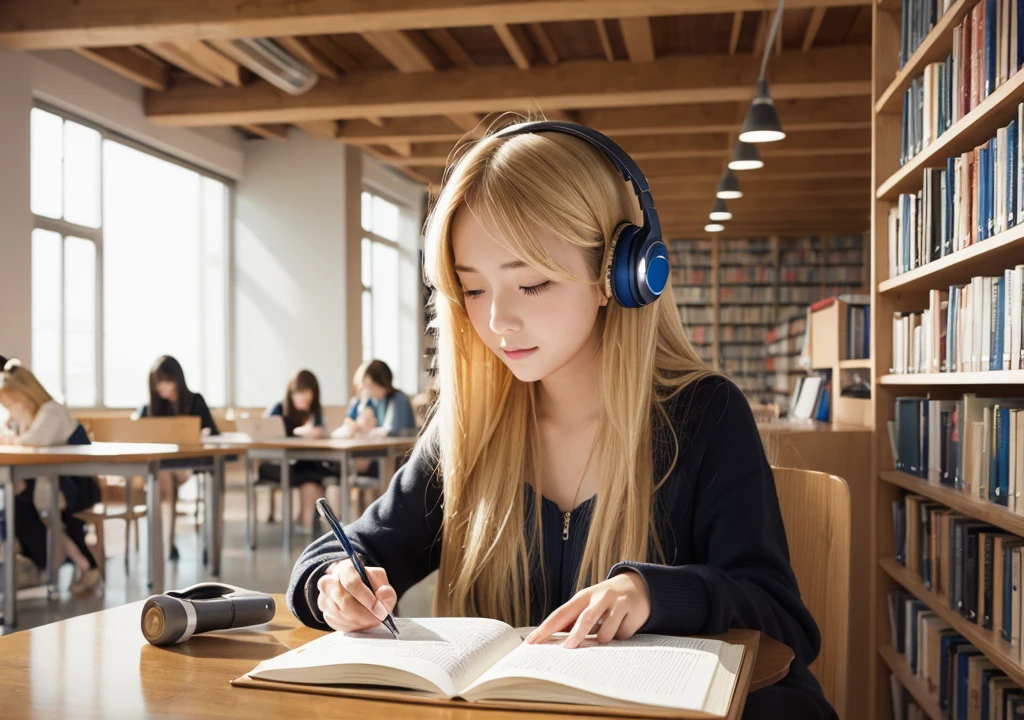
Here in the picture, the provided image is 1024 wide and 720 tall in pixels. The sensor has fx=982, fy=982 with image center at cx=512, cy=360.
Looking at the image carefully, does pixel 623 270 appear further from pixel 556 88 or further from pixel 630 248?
pixel 556 88

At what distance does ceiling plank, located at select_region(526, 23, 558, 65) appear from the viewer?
659 centimetres

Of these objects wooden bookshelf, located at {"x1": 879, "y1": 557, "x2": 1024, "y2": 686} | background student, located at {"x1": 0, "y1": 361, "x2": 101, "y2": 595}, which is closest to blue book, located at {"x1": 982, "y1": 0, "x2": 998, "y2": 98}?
wooden bookshelf, located at {"x1": 879, "y1": 557, "x2": 1024, "y2": 686}

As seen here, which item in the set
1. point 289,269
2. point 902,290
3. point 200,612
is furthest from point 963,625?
point 289,269

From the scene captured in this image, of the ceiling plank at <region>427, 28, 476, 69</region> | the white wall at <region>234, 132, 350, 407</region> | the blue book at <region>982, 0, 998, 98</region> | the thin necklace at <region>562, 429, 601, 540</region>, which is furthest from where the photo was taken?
the white wall at <region>234, 132, 350, 407</region>

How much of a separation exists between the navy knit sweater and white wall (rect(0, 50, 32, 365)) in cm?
583

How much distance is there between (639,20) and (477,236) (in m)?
5.41

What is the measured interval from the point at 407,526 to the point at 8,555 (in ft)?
12.0

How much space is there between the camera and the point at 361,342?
33.7 ft

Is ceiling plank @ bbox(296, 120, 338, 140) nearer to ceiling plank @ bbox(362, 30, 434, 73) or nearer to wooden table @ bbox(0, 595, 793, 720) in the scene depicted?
ceiling plank @ bbox(362, 30, 434, 73)

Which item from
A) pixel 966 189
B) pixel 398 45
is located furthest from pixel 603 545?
pixel 398 45

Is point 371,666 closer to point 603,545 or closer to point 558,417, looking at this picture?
point 603,545

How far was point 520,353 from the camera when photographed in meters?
1.22

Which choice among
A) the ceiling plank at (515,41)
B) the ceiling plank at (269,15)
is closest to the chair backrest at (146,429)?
the ceiling plank at (269,15)

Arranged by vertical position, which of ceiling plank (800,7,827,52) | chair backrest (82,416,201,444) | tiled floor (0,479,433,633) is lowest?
tiled floor (0,479,433,633)
